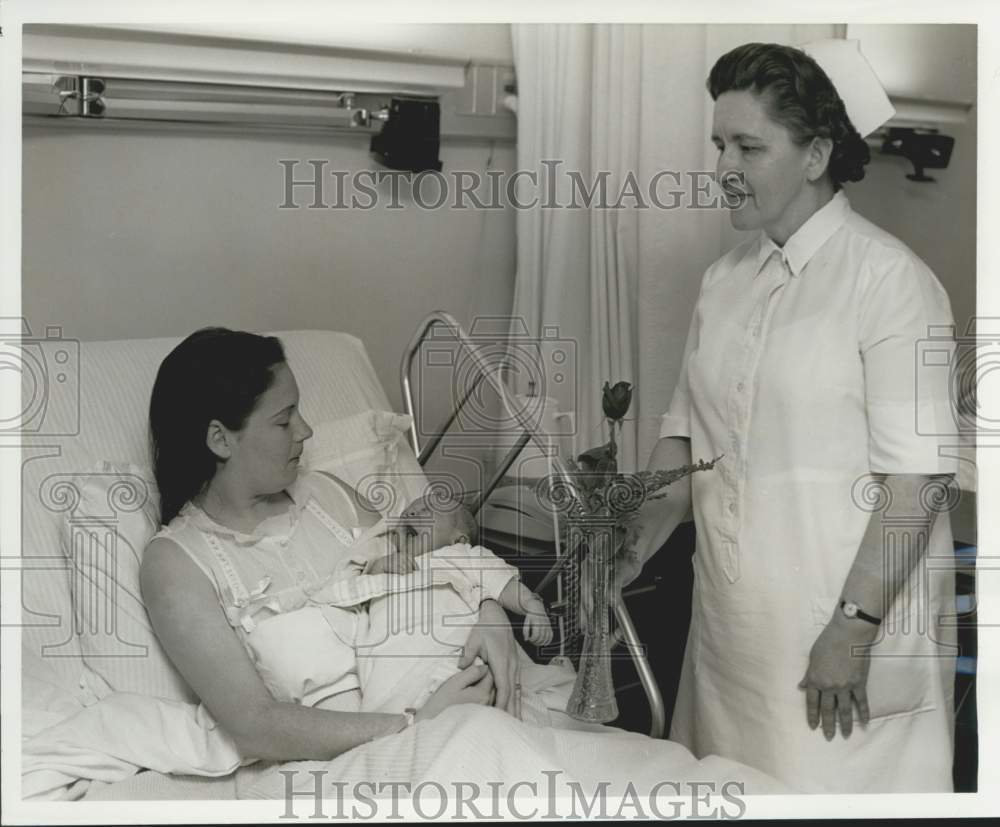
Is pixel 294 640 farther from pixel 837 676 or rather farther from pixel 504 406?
pixel 837 676

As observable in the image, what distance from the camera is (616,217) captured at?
6.84ft

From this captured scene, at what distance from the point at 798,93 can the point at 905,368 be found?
490 mm

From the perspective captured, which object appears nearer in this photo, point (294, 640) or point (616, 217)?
point (294, 640)

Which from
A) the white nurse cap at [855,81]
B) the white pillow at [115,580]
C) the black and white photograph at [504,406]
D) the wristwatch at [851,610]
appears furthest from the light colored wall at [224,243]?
the wristwatch at [851,610]

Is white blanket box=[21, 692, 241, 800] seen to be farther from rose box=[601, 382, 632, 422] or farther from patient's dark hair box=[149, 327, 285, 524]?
rose box=[601, 382, 632, 422]

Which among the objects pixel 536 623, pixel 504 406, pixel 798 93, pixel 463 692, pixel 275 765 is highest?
pixel 798 93

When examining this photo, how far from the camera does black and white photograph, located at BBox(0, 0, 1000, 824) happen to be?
196 cm

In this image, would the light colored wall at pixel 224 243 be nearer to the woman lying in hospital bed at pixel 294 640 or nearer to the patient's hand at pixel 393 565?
the woman lying in hospital bed at pixel 294 640

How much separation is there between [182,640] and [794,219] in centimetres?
123

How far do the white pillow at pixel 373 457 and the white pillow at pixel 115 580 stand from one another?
0.30 meters

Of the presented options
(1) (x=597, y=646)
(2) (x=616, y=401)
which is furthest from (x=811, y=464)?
(1) (x=597, y=646)

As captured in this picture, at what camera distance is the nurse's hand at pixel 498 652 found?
201 centimetres

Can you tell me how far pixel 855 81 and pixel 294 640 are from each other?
1.33m

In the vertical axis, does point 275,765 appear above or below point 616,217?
below
